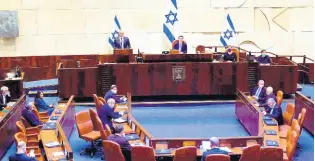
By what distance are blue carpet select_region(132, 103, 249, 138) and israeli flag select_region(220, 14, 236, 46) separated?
4.34 metres

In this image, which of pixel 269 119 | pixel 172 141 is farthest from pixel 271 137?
pixel 172 141

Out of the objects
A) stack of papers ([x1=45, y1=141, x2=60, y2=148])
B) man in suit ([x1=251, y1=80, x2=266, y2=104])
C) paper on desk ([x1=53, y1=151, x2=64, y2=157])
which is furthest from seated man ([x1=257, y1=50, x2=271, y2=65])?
paper on desk ([x1=53, y1=151, x2=64, y2=157])

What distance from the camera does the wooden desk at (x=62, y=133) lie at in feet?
24.3

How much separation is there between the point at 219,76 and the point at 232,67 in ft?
1.42

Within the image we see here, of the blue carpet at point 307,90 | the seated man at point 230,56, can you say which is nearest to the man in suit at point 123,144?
the seated man at point 230,56

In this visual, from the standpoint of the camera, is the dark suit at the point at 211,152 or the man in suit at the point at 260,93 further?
the man in suit at the point at 260,93

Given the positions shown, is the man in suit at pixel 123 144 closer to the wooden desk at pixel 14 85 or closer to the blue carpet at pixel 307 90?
the wooden desk at pixel 14 85

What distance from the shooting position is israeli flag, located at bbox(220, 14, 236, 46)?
17234 millimetres

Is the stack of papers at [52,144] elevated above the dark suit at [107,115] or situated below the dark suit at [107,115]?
below

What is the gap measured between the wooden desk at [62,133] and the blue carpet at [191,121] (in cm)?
178

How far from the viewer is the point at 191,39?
1766cm

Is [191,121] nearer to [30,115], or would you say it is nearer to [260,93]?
[260,93]

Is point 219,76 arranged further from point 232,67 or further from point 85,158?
point 85,158

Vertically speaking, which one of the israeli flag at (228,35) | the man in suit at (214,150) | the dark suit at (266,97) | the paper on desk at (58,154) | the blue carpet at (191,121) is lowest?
the blue carpet at (191,121)
